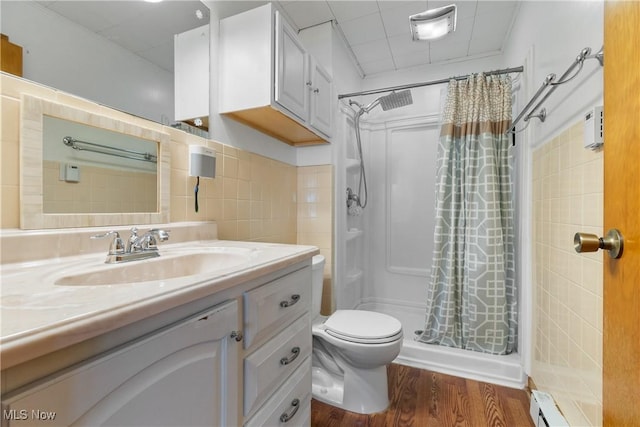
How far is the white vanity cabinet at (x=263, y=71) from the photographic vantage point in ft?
4.43

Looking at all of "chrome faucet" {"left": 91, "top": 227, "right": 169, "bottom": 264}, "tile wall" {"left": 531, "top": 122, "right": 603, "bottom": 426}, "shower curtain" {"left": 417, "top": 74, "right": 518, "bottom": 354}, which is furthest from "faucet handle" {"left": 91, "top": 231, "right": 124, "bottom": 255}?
"shower curtain" {"left": 417, "top": 74, "right": 518, "bottom": 354}

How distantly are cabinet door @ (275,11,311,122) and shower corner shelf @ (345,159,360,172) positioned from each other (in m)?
0.77

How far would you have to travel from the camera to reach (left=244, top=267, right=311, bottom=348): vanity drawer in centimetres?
73

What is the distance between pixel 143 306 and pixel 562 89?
5.30 feet

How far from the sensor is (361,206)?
253 cm

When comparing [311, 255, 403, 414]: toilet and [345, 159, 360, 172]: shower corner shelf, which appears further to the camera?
[345, 159, 360, 172]: shower corner shelf

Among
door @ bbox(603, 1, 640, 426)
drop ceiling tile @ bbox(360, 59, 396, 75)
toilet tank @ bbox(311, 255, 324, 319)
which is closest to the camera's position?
door @ bbox(603, 1, 640, 426)

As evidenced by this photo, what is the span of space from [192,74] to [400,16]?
1418 mm

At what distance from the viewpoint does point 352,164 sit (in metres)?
2.38

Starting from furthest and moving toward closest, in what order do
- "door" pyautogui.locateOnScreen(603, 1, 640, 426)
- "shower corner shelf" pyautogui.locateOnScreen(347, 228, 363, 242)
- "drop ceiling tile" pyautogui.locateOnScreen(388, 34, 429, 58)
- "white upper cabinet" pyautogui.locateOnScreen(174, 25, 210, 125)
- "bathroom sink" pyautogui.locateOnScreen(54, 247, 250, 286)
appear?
"shower corner shelf" pyautogui.locateOnScreen(347, 228, 363, 242) < "drop ceiling tile" pyautogui.locateOnScreen(388, 34, 429, 58) < "white upper cabinet" pyautogui.locateOnScreen(174, 25, 210, 125) < "bathroom sink" pyautogui.locateOnScreen(54, 247, 250, 286) < "door" pyautogui.locateOnScreen(603, 1, 640, 426)

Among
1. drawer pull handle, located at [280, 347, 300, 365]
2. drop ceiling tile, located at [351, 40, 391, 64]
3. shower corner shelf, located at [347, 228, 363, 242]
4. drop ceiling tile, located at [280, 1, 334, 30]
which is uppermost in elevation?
drop ceiling tile, located at [280, 1, 334, 30]

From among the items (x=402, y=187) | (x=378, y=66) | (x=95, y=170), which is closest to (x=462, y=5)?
(x=378, y=66)

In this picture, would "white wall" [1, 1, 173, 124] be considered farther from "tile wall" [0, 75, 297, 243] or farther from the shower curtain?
the shower curtain

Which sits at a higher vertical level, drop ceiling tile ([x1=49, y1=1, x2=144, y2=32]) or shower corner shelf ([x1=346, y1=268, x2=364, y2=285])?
drop ceiling tile ([x1=49, y1=1, x2=144, y2=32])
